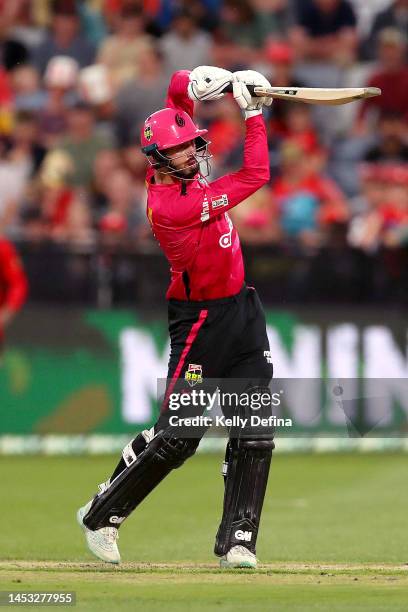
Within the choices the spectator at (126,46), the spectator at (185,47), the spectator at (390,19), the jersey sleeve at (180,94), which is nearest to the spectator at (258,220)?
the spectator at (185,47)

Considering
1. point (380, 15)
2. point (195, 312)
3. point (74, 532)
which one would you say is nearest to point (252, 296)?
point (195, 312)

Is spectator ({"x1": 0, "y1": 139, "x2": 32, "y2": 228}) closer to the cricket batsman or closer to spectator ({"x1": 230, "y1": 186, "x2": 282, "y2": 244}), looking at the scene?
spectator ({"x1": 230, "y1": 186, "x2": 282, "y2": 244})

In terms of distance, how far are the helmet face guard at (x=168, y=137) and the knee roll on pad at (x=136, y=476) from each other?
1.44 metres

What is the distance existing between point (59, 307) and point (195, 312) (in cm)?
606

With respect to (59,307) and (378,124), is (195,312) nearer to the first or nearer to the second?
(59,307)

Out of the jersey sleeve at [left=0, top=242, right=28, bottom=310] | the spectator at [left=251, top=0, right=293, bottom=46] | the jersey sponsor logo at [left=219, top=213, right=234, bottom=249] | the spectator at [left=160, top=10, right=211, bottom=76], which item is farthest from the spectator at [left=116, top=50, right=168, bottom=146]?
the jersey sponsor logo at [left=219, top=213, right=234, bottom=249]

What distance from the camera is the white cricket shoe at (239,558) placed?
784cm

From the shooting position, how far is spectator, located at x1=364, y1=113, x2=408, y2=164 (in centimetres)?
1557

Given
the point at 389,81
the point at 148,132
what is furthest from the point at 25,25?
the point at 148,132

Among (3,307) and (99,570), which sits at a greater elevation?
(3,307)

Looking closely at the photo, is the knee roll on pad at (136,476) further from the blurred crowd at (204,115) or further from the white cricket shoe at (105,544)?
the blurred crowd at (204,115)

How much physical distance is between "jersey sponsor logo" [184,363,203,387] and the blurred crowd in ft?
20.0

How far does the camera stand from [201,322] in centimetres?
797

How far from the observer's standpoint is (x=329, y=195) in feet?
49.9
